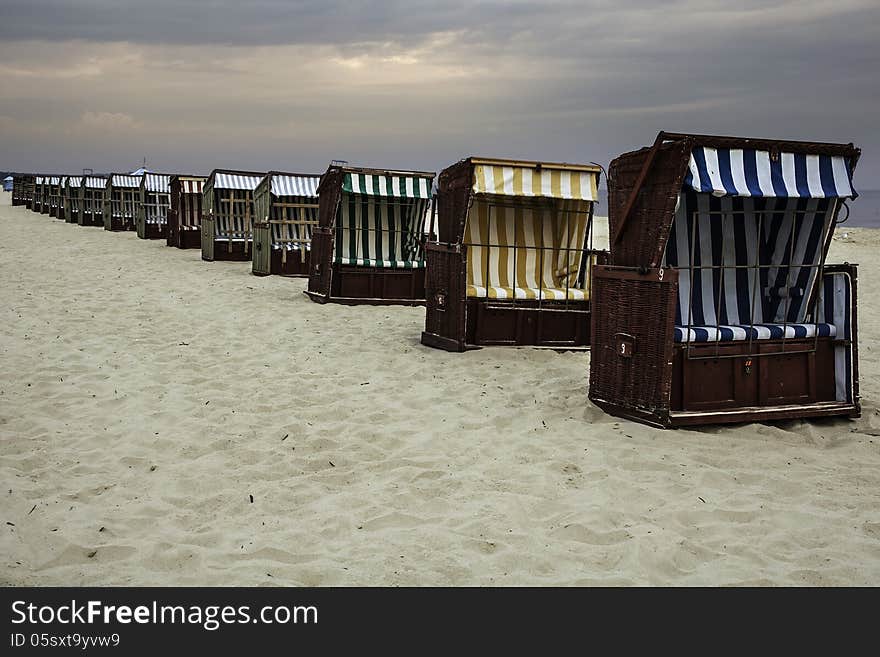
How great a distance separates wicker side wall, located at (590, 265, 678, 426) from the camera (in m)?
5.71

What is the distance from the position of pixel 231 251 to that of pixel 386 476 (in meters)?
13.7

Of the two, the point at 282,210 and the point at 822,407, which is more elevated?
the point at 282,210

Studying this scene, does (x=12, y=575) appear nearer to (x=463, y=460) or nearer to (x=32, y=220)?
(x=463, y=460)

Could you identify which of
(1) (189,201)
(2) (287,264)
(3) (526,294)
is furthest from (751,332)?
(1) (189,201)

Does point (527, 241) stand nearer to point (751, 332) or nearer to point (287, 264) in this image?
point (751, 332)

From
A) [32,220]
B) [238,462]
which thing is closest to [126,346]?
[238,462]

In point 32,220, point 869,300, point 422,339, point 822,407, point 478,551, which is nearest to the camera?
point 478,551

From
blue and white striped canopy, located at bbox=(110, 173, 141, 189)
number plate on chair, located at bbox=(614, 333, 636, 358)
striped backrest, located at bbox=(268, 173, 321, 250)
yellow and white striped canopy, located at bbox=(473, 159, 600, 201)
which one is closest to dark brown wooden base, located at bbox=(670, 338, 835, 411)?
number plate on chair, located at bbox=(614, 333, 636, 358)

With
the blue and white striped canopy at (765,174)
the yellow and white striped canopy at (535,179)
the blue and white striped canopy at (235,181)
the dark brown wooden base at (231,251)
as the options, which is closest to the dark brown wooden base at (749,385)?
the blue and white striped canopy at (765,174)

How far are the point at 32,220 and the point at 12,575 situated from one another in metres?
30.3

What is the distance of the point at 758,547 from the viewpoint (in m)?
3.91

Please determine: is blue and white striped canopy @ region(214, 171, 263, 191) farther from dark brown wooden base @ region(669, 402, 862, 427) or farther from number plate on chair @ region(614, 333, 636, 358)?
dark brown wooden base @ region(669, 402, 862, 427)

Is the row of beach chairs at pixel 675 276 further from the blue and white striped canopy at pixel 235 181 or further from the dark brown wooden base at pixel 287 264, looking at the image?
the blue and white striped canopy at pixel 235 181

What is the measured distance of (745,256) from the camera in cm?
664
